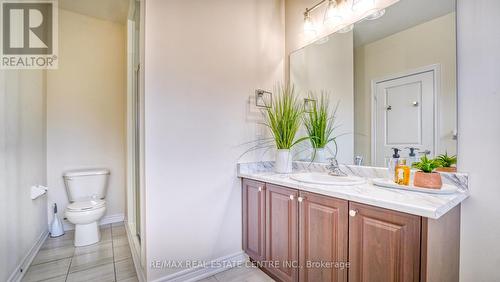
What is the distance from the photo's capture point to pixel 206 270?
5.56 feet

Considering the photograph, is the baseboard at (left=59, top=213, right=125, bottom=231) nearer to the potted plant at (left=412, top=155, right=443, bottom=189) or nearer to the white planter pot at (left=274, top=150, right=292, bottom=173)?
the white planter pot at (left=274, top=150, right=292, bottom=173)

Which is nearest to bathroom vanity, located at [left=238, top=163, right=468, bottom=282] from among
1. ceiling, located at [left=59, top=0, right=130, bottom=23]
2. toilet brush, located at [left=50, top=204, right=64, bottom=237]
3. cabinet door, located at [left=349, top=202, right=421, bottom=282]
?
cabinet door, located at [left=349, top=202, right=421, bottom=282]

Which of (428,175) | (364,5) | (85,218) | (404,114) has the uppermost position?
(364,5)

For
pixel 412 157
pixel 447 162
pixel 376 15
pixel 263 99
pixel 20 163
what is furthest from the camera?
pixel 263 99

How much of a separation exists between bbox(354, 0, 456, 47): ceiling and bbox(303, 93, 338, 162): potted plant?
52 centimetres

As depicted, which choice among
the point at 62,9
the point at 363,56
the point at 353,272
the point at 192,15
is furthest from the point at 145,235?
the point at 62,9

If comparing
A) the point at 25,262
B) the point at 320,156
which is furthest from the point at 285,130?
the point at 25,262

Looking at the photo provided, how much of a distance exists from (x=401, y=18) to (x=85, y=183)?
10.6ft

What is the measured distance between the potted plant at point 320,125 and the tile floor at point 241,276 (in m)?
1.04

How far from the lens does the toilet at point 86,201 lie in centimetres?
211

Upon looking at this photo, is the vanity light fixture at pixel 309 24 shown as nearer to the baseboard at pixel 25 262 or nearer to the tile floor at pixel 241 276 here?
the tile floor at pixel 241 276

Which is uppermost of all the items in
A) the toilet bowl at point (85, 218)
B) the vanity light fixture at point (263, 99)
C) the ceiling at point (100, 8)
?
the ceiling at point (100, 8)

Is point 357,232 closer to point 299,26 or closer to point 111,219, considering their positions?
point 299,26

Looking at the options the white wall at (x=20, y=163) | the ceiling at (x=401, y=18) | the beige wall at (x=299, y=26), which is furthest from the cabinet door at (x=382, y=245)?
the white wall at (x=20, y=163)
